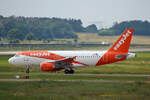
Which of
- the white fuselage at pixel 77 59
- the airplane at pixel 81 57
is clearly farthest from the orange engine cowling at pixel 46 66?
the white fuselage at pixel 77 59

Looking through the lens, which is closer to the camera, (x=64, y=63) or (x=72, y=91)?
(x=72, y=91)

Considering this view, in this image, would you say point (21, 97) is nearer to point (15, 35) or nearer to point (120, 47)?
point (120, 47)

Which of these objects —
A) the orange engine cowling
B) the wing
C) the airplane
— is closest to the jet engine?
the orange engine cowling

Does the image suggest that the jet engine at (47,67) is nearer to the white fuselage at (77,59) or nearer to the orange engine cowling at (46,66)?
the orange engine cowling at (46,66)

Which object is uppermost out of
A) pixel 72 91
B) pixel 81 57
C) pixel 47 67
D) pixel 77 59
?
pixel 81 57

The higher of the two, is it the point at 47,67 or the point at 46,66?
the point at 46,66

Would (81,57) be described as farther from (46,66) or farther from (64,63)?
(46,66)

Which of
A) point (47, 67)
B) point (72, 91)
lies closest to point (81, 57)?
point (47, 67)

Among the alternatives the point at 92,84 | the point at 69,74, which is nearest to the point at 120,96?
the point at 92,84

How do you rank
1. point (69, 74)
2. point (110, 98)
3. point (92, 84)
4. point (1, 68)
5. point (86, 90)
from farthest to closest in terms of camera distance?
point (1, 68), point (69, 74), point (92, 84), point (86, 90), point (110, 98)

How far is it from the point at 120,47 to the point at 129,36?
1.97 metres

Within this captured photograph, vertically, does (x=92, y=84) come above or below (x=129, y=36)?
below

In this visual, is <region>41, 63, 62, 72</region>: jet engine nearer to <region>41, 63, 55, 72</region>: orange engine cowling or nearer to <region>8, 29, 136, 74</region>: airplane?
<region>41, 63, 55, 72</region>: orange engine cowling

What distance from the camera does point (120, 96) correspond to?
31.0m
